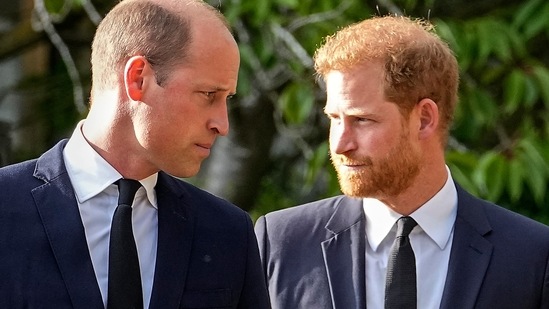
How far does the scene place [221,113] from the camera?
2.63 metres

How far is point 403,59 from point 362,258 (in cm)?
51

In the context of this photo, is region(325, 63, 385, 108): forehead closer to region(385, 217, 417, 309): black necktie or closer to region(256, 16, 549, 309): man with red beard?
region(256, 16, 549, 309): man with red beard

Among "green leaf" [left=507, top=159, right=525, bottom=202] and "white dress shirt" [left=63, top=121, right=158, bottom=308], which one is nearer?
"white dress shirt" [left=63, top=121, right=158, bottom=308]

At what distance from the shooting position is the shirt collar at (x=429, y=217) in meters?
3.13

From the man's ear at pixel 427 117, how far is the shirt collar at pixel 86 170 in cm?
84

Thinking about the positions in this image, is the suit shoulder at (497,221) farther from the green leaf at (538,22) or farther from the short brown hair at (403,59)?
the green leaf at (538,22)

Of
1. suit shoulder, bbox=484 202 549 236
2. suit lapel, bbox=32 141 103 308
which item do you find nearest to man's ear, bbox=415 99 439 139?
suit shoulder, bbox=484 202 549 236

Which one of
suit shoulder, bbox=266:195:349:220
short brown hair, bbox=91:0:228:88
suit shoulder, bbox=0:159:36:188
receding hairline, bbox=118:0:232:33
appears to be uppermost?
receding hairline, bbox=118:0:232:33

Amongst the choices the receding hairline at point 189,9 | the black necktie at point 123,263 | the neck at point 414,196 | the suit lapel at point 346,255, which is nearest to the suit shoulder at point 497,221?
the neck at point 414,196

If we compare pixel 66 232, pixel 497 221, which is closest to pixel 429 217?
pixel 497 221

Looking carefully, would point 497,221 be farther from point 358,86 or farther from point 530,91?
point 530,91

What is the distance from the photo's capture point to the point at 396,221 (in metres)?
3.13

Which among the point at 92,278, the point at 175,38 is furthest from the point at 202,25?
the point at 92,278

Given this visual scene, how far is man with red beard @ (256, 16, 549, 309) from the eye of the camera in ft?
10.0
